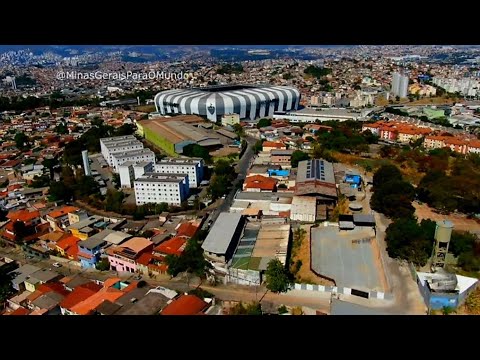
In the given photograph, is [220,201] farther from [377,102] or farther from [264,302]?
[377,102]

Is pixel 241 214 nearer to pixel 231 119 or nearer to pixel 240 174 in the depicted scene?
pixel 240 174

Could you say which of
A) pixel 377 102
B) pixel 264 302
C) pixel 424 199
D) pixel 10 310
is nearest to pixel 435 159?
pixel 424 199

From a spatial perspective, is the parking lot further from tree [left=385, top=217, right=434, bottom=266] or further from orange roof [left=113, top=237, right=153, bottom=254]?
orange roof [left=113, top=237, right=153, bottom=254]

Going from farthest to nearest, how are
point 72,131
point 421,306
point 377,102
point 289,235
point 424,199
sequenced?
point 377,102 → point 72,131 → point 424,199 → point 289,235 → point 421,306

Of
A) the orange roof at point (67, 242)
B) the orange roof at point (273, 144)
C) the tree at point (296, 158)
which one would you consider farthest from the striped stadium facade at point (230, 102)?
the orange roof at point (67, 242)

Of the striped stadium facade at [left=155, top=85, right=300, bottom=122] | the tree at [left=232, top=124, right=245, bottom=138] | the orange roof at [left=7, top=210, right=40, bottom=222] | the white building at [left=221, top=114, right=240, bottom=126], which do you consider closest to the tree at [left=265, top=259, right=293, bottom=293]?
the orange roof at [left=7, top=210, right=40, bottom=222]

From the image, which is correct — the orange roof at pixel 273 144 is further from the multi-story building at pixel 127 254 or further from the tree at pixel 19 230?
the tree at pixel 19 230
